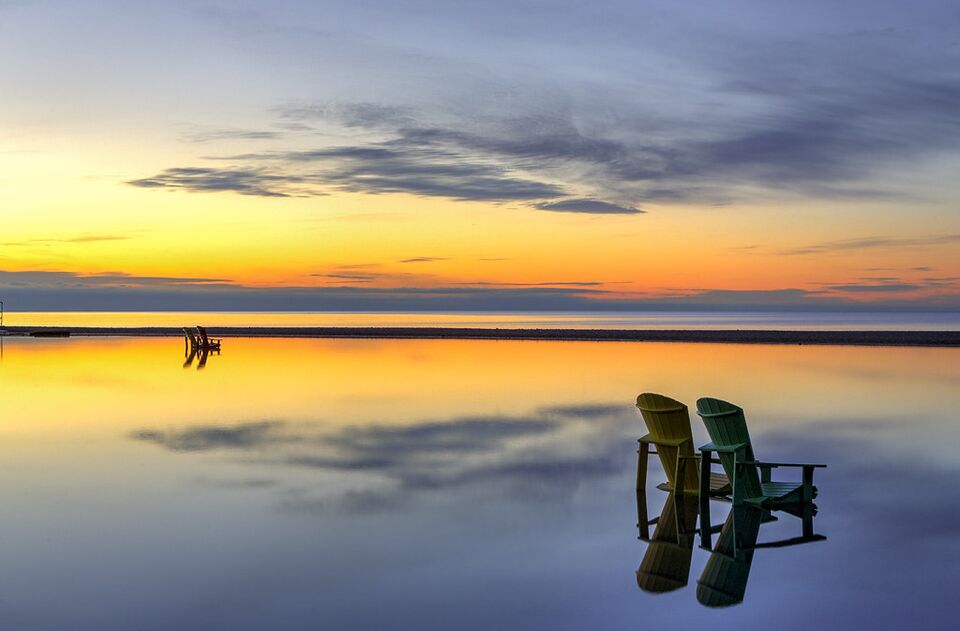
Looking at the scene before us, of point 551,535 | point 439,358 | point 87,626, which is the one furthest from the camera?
point 439,358

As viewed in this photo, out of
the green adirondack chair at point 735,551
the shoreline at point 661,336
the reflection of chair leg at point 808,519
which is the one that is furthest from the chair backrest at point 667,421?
the shoreline at point 661,336

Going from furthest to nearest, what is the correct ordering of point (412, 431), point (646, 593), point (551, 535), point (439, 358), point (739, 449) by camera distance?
1. point (439, 358)
2. point (412, 431)
3. point (739, 449)
4. point (551, 535)
5. point (646, 593)

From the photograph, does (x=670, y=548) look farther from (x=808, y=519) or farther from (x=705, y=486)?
(x=808, y=519)

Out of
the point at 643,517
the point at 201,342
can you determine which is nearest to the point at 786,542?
the point at 643,517

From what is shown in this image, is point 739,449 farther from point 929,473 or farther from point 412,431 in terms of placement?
point 412,431

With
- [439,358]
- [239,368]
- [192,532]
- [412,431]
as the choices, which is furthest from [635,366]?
[192,532]

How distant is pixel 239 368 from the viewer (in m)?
29.0

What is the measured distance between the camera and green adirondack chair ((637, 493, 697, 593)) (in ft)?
24.5

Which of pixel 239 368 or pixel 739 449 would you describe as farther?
pixel 239 368

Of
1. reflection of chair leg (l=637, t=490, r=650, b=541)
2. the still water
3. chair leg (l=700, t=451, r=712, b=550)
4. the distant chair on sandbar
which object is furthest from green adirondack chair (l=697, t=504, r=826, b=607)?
the distant chair on sandbar

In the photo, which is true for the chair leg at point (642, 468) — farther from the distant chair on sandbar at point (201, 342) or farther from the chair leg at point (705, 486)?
the distant chair on sandbar at point (201, 342)

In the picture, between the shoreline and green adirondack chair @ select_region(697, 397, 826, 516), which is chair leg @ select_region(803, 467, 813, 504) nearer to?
green adirondack chair @ select_region(697, 397, 826, 516)

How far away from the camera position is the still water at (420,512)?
22.3ft

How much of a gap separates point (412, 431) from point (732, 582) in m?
8.42
